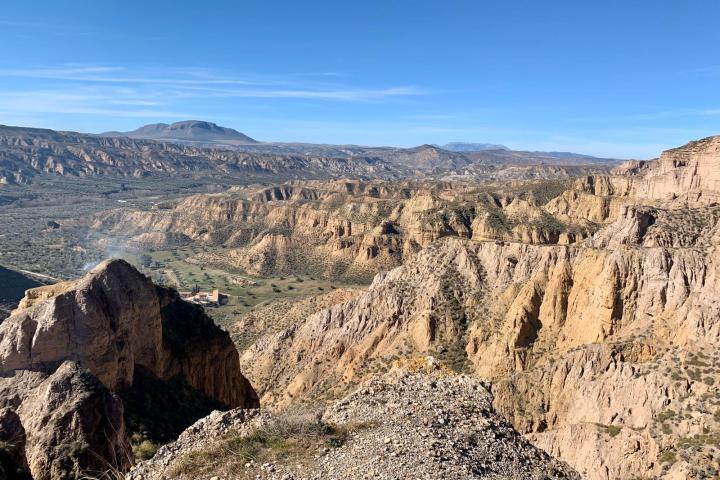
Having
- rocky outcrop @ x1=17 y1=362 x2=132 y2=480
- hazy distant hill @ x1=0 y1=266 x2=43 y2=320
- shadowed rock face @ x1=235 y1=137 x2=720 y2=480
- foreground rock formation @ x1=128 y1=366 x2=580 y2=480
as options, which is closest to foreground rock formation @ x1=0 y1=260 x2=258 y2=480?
rocky outcrop @ x1=17 y1=362 x2=132 y2=480

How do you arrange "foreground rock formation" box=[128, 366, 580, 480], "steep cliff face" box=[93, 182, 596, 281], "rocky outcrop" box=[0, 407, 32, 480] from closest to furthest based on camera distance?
"foreground rock formation" box=[128, 366, 580, 480]
"rocky outcrop" box=[0, 407, 32, 480]
"steep cliff face" box=[93, 182, 596, 281]

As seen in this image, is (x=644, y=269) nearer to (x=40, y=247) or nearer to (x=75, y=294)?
(x=75, y=294)

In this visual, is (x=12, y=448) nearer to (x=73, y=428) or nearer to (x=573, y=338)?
(x=73, y=428)

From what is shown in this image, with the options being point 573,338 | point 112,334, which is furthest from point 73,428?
point 573,338

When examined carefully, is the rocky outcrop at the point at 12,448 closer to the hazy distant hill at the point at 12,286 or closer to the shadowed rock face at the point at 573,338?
the shadowed rock face at the point at 573,338

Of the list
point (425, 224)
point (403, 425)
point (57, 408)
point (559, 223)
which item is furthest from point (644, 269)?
point (425, 224)

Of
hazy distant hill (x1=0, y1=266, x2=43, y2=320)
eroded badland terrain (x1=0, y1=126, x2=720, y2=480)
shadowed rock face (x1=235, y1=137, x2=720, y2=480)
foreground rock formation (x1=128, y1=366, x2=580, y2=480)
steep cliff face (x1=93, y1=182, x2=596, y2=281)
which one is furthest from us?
steep cliff face (x1=93, y1=182, x2=596, y2=281)

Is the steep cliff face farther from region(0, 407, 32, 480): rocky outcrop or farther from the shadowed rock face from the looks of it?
region(0, 407, 32, 480): rocky outcrop
